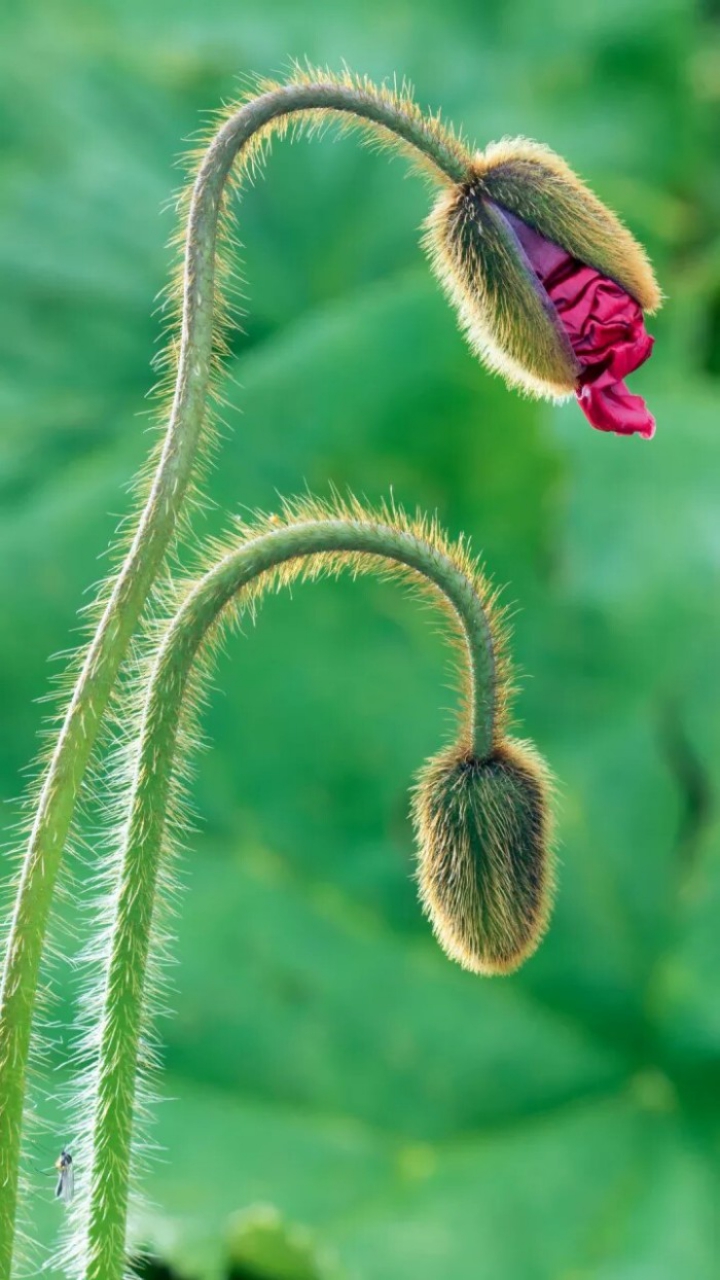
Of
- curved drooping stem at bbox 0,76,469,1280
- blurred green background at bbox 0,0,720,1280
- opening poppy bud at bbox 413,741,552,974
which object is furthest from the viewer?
blurred green background at bbox 0,0,720,1280

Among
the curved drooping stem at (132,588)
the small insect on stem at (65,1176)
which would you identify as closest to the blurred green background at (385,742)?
the small insect on stem at (65,1176)

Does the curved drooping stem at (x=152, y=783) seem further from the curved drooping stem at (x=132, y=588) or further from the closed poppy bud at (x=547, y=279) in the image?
the closed poppy bud at (x=547, y=279)

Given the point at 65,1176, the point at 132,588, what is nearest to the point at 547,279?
the point at 132,588

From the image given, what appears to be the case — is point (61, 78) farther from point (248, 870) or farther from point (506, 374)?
point (506, 374)

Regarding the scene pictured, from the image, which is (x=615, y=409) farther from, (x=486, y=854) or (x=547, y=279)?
(x=486, y=854)

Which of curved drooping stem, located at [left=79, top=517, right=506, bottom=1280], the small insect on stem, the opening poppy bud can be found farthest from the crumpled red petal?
the small insect on stem

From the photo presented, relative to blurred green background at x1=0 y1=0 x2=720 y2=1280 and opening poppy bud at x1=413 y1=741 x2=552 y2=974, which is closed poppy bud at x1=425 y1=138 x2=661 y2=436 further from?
blurred green background at x1=0 y1=0 x2=720 y2=1280
